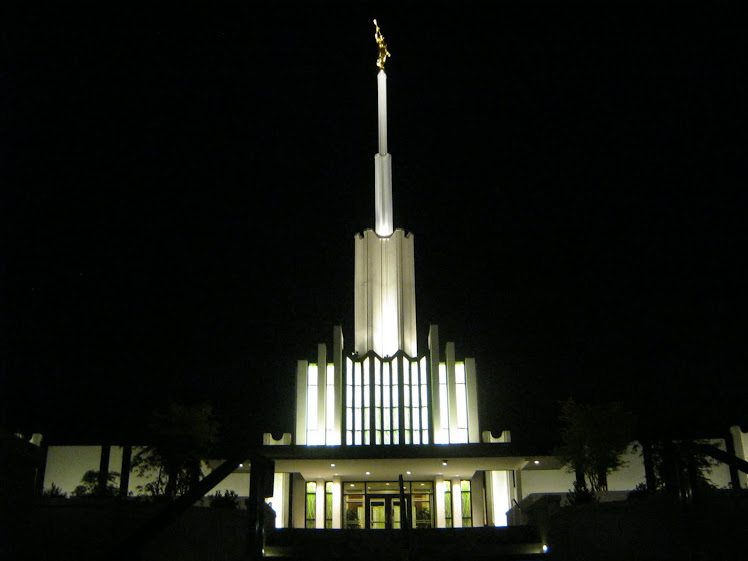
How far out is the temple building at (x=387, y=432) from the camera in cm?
3138

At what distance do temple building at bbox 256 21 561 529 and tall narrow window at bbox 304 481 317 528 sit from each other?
1.9 inches

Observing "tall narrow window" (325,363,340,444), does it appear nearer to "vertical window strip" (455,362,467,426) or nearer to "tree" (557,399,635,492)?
"vertical window strip" (455,362,467,426)

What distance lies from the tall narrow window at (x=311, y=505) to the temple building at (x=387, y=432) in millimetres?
48

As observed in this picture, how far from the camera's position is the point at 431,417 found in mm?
38156

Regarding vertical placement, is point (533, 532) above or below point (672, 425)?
below

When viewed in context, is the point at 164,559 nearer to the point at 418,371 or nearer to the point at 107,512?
the point at 107,512

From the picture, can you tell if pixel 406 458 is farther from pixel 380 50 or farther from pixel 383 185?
pixel 380 50

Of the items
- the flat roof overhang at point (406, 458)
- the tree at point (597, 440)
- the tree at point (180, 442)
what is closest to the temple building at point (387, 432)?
the flat roof overhang at point (406, 458)

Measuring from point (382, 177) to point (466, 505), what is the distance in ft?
74.1

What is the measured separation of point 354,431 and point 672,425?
15.2 m

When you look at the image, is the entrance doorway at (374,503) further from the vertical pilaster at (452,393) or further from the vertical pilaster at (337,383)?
the vertical pilaster at (452,393)

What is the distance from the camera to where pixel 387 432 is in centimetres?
3819

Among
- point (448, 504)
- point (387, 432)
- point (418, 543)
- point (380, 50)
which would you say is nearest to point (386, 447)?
point (448, 504)

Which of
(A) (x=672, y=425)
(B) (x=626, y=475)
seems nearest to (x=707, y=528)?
(A) (x=672, y=425)
